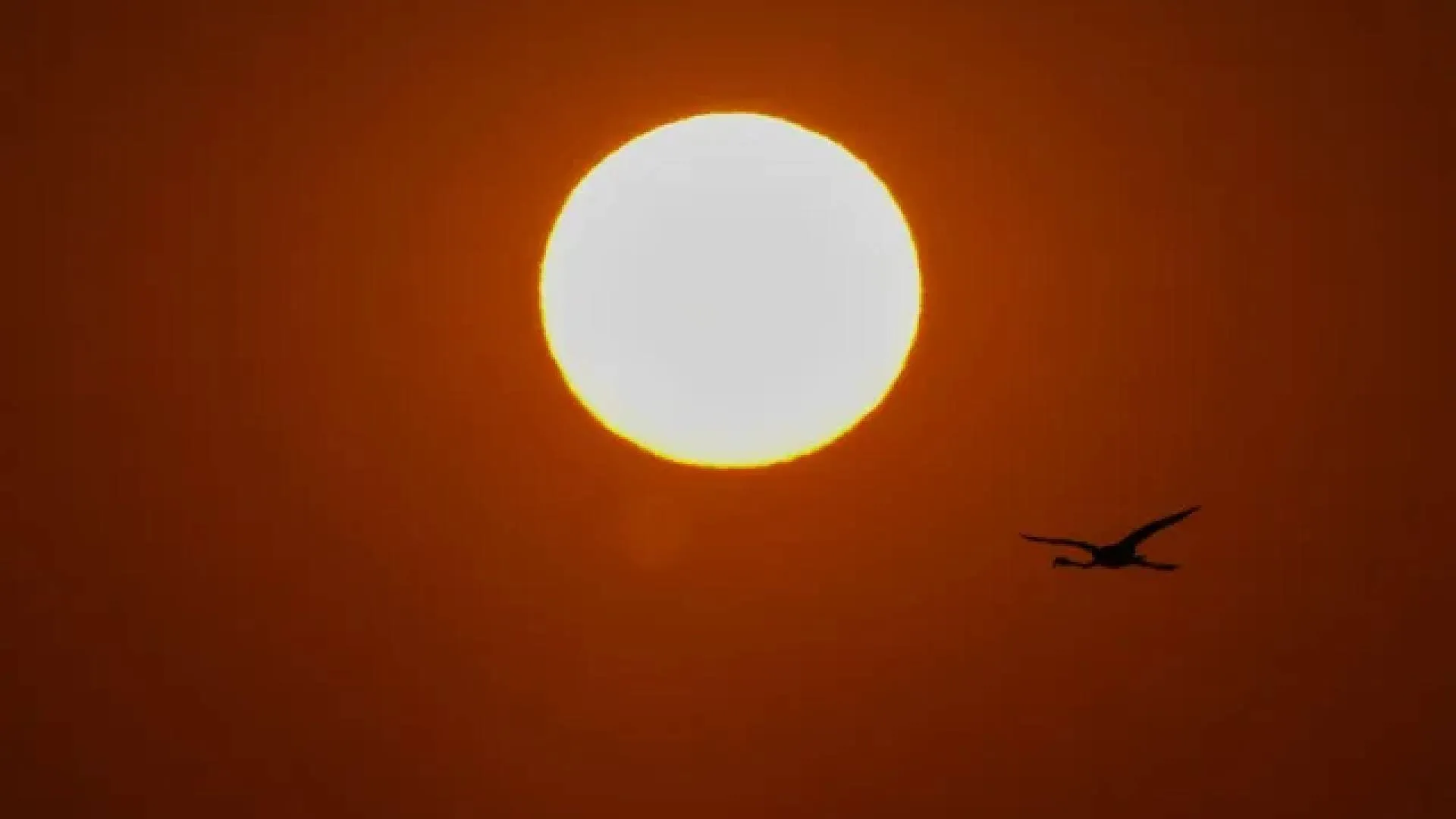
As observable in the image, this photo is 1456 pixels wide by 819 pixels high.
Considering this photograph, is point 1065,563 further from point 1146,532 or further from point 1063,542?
point 1146,532

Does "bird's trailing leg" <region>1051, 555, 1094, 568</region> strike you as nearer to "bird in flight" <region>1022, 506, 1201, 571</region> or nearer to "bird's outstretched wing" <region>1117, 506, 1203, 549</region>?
"bird in flight" <region>1022, 506, 1201, 571</region>

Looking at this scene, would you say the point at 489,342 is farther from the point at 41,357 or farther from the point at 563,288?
the point at 41,357

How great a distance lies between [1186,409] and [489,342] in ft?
11.2

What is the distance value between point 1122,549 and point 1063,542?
1.02ft

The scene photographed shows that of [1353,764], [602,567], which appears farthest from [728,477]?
[1353,764]

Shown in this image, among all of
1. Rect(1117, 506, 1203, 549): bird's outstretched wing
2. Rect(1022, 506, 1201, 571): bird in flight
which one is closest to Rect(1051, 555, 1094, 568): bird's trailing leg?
Rect(1022, 506, 1201, 571): bird in flight

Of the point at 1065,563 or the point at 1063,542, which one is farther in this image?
the point at 1065,563

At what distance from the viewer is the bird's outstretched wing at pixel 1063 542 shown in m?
9.53

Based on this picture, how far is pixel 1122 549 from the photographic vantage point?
9320 millimetres

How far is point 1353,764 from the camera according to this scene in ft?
33.6

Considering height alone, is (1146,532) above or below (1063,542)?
below

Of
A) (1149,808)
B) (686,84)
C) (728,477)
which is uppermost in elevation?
(686,84)

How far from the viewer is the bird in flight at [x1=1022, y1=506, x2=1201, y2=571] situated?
9281 millimetres

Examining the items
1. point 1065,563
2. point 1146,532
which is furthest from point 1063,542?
point 1146,532
